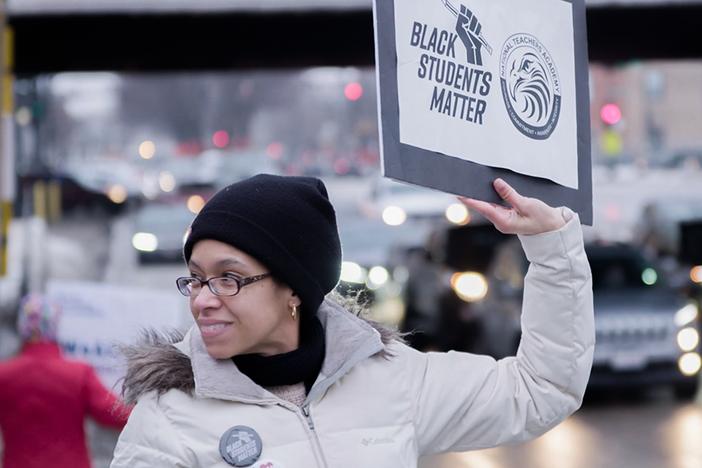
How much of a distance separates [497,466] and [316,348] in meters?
6.47

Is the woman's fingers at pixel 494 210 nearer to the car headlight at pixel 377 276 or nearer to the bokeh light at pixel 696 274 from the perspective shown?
the car headlight at pixel 377 276

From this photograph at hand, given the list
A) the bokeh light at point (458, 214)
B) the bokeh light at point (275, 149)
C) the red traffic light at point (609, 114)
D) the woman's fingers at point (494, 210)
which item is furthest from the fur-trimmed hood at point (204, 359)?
the bokeh light at point (275, 149)

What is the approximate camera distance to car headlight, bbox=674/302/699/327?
35.9 feet

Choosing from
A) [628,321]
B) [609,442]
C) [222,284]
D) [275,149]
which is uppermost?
[275,149]

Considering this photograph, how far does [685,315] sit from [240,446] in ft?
32.1

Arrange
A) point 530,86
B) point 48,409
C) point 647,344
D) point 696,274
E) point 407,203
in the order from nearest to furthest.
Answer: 1. point 530,86
2. point 48,409
3. point 647,344
4. point 696,274
5. point 407,203

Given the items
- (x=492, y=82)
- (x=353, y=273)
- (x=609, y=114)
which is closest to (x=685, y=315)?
(x=353, y=273)

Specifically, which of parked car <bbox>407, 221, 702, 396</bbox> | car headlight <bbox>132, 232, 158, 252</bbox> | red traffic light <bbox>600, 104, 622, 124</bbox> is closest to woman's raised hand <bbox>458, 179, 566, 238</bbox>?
parked car <bbox>407, 221, 702, 396</bbox>

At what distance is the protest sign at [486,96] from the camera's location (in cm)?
234

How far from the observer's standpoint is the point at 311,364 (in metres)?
2.46

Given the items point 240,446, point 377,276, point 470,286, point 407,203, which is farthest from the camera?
point 407,203

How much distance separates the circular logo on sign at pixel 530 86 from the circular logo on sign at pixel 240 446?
3.63 ft

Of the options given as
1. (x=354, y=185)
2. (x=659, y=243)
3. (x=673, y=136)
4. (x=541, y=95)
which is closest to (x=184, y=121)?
(x=354, y=185)

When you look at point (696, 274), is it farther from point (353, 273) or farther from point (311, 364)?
point (311, 364)
